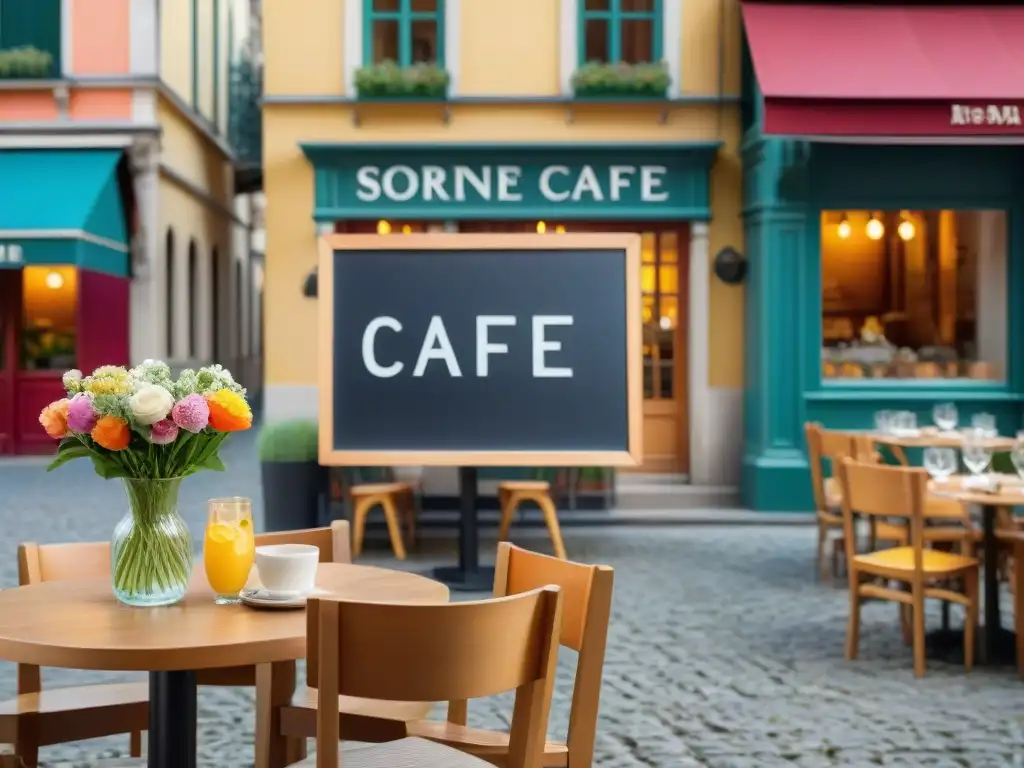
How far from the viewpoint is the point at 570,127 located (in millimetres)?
13109

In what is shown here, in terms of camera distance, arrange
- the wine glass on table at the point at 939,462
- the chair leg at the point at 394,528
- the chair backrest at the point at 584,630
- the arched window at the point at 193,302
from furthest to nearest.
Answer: the arched window at the point at 193,302
the chair leg at the point at 394,528
the wine glass on table at the point at 939,462
the chair backrest at the point at 584,630

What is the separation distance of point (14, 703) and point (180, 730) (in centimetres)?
77

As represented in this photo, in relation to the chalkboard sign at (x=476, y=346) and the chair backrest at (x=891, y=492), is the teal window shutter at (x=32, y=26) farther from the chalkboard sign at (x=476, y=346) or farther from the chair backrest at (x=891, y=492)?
the chair backrest at (x=891, y=492)

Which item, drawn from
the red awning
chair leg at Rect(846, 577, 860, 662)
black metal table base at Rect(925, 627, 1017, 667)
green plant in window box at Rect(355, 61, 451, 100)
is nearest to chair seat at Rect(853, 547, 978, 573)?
chair leg at Rect(846, 577, 860, 662)

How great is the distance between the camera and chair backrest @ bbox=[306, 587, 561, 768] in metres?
2.60

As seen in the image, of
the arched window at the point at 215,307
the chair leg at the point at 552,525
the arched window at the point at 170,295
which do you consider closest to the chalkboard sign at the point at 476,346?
the chair leg at the point at 552,525

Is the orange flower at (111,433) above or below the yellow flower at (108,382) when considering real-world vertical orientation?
Answer: below

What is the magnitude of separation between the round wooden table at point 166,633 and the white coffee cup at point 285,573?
7cm

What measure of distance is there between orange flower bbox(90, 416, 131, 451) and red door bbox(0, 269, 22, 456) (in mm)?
15714

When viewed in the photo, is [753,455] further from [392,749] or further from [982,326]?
[392,749]

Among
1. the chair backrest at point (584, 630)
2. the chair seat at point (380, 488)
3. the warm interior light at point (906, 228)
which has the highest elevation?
the warm interior light at point (906, 228)

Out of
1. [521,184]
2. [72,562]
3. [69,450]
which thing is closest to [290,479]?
[521,184]

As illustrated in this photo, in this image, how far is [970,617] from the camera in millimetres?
6309

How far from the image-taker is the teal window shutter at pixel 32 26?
1720cm
